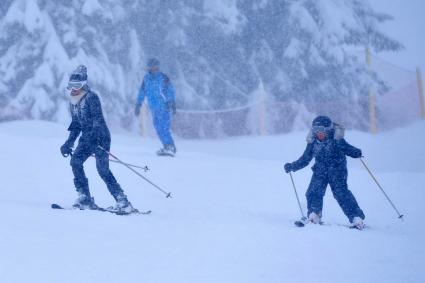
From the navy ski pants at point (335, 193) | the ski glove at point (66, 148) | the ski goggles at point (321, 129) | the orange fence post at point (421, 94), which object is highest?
the orange fence post at point (421, 94)

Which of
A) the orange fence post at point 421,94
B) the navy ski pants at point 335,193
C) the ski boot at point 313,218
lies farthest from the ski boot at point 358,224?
the orange fence post at point 421,94

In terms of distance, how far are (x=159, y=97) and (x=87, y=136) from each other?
166 inches

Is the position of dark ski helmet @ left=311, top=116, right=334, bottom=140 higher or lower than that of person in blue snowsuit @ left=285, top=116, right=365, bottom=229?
higher

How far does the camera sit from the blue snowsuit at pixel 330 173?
6625 millimetres

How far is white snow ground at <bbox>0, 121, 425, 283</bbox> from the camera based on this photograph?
14.0ft

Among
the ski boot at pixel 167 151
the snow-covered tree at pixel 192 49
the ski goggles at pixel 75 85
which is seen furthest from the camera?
the snow-covered tree at pixel 192 49

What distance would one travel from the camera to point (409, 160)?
1427 cm

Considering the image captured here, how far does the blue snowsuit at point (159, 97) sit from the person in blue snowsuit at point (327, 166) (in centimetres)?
420

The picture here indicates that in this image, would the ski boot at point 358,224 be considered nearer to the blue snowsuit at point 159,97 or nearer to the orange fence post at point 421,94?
the blue snowsuit at point 159,97

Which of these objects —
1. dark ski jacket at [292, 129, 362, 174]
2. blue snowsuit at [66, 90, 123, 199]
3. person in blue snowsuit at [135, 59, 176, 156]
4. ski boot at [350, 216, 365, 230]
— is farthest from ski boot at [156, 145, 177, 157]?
ski boot at [350, 216, 365, 230]

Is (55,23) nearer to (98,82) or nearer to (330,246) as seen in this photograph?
(98,82)

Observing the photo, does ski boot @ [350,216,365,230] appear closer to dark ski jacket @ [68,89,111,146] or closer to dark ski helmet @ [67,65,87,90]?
dark ski jacket @ [68,89,111,146]

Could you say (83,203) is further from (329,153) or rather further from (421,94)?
(421,94)

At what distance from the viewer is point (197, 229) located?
5656 millimetres
